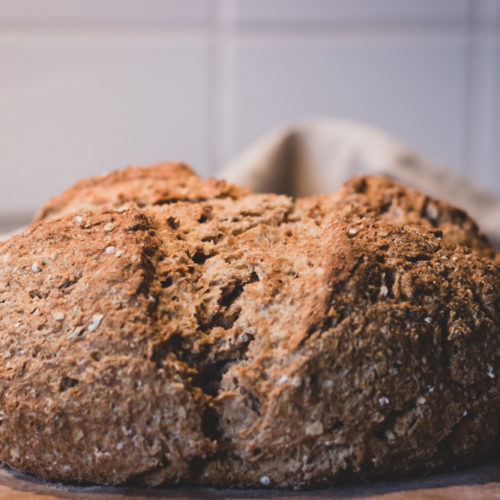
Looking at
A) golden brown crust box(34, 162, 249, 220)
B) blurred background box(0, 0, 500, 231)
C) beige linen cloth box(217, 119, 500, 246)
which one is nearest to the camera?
golden brown crust box(34, 162, 249, 220)

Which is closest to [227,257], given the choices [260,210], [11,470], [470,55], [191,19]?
[260,210]

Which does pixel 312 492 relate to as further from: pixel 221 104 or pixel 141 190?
pixel 221 104

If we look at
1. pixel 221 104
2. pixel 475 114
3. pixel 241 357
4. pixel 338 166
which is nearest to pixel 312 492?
pixel 241 357

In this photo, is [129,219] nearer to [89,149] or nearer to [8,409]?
[8,409]

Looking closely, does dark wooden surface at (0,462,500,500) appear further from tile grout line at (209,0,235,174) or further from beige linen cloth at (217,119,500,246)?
tile grout line at (209,0,235,174)

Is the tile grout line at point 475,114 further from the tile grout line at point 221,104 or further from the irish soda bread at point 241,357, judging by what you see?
the irish soda bread at point 241,357

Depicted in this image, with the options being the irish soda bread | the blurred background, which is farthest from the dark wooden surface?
the blurred background

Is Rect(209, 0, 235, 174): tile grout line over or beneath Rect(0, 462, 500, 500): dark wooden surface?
over
